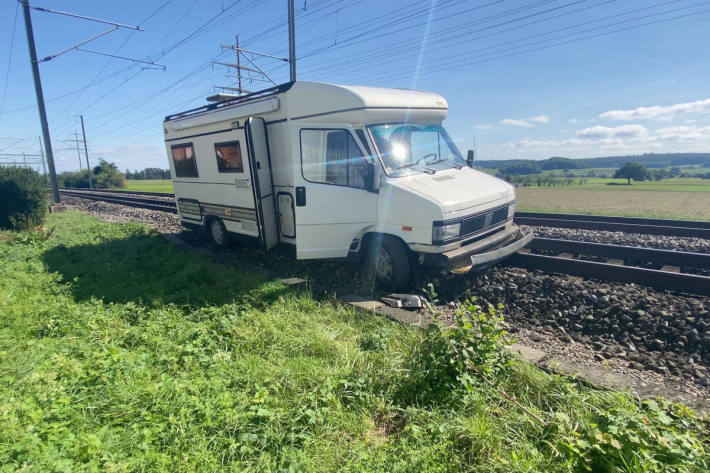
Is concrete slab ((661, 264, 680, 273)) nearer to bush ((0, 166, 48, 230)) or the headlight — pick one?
the headlight

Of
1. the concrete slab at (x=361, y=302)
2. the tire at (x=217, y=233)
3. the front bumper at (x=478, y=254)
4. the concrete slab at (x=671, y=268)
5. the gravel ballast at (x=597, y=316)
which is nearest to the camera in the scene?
the gravel ballast at (x=597, y=316)

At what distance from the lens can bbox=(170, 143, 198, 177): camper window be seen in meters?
8.84

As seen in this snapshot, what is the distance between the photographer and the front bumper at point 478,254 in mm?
5052

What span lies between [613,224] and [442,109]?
594 cm

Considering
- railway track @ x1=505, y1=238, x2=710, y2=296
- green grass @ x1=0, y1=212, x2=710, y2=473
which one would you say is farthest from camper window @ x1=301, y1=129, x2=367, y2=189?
railway track @ x1=505, y1=238, x2=710, y2=296

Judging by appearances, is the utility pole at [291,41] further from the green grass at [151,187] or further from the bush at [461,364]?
the green grass at [151,187]

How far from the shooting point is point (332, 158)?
5.94 m

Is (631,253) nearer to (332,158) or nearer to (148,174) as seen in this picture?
(332,158)

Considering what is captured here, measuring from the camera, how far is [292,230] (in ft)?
22.5

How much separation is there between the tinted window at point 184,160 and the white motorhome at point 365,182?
1.85 m

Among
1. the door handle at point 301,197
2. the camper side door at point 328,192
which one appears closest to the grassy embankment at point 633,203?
the camper side door at point 328,192

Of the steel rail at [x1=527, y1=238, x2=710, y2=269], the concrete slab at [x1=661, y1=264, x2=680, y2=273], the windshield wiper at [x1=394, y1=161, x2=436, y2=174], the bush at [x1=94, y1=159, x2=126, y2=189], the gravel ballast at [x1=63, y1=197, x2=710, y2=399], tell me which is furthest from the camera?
the bush at [x1=94, y1=159, x2=126, y2=189]

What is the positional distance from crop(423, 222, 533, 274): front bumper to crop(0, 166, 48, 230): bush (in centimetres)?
1334

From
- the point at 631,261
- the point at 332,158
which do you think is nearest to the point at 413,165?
the point at 332,158
